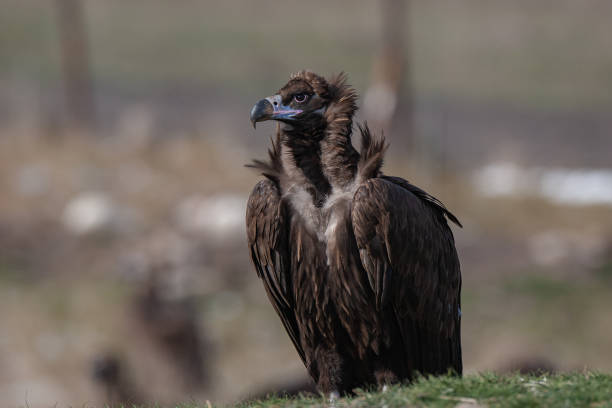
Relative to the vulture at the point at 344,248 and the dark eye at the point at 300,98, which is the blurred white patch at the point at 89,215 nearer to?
the vulture at the point at 344,248

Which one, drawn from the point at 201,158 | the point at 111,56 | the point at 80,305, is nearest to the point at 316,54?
the point at 111,56

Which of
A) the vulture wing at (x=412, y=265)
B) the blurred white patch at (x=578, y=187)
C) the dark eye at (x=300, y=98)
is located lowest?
the blurred white patch at (x=578, y=187)

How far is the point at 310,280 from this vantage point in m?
6.20

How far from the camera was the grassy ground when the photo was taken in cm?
528

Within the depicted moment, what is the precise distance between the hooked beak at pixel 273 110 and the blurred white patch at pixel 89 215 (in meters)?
12.8

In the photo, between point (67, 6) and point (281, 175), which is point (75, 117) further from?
point (281, 175)

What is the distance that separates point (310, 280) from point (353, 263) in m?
0.30

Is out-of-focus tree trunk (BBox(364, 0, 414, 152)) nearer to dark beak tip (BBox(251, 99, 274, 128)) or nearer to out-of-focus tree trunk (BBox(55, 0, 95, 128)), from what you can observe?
out-of-focus tree trunk (BBox(55, 0, 95, 128))

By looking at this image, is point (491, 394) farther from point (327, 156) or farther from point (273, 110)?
point (273, 110)

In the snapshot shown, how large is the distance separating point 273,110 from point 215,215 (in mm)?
12893

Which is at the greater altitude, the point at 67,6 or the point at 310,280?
the point at 67,6

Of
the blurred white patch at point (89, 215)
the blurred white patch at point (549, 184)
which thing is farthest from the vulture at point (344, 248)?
the blurred white patch at point (549, 184)

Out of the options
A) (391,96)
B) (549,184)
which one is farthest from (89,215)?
(549,184)

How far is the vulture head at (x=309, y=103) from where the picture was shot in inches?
250
